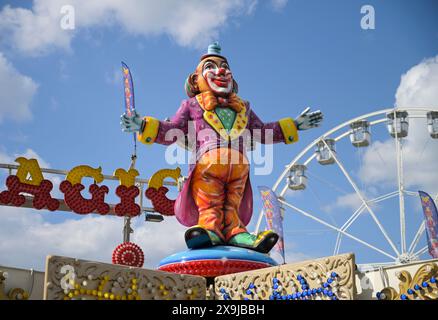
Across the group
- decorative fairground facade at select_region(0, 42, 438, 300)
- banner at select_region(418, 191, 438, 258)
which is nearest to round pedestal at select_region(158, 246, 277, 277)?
decorative fairground facade at select_region(0, 42, 438, 300)

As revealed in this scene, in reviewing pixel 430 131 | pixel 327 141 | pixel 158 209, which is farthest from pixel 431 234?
pixel 158 209

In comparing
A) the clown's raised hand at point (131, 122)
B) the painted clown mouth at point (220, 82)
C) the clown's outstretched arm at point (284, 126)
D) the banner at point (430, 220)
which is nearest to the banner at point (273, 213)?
the banner at point (430, 220)

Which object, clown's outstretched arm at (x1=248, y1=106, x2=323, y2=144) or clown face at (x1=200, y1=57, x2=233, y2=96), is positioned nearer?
clown face at (x1=200, y1=57, x2=233, y2=96)

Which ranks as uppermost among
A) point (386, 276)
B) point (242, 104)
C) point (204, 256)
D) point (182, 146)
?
point (242, 104)

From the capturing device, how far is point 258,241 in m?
7.73

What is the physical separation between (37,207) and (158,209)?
2.14 m

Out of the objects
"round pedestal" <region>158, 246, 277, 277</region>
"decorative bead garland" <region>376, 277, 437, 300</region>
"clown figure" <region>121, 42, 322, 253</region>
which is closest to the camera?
"decorative bead garland" <region>376, 277, 437, 300</region>

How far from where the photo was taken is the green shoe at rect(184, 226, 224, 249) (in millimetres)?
7652

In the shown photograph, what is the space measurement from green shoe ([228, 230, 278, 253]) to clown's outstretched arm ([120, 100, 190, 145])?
1603mm

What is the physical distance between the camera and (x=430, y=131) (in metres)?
16.8

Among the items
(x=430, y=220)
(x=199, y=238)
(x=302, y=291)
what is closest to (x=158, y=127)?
(x=199, y=238)

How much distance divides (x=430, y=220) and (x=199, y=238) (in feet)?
31.8

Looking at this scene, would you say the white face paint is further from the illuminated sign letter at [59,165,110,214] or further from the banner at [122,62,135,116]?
the illuminated sign letter at [59,165,110,214]
